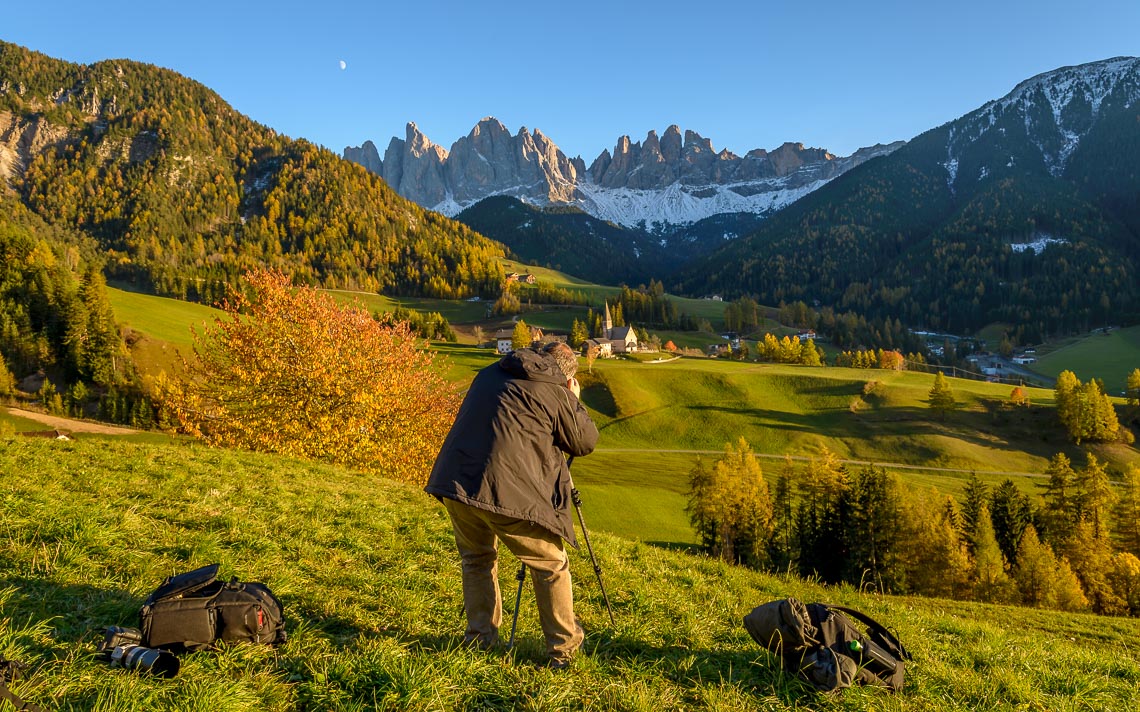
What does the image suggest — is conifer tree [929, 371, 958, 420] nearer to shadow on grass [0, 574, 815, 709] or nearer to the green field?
the green field

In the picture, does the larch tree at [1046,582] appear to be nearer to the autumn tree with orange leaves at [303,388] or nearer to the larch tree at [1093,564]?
the larch tree at [1093,564]

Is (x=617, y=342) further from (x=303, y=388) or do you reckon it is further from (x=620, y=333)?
(x=303, y=388)

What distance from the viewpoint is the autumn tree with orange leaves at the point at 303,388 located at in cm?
2655

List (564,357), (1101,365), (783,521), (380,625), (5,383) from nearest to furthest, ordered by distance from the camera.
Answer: (380,625) → (564,357) → (783,521) → (5,383) → (1101,365)

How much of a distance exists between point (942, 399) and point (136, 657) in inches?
4495

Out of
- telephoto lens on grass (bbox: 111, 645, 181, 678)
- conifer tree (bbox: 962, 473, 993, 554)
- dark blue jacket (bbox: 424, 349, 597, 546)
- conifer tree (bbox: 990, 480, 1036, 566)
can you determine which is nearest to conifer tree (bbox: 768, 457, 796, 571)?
conifer tree (bbox: 962, 473, 993, 554)

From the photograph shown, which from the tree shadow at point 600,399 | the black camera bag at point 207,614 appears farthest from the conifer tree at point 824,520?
the black camera bag at point 207,614

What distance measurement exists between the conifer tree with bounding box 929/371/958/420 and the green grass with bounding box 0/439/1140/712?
10172 cm

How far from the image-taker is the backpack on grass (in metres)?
5.52

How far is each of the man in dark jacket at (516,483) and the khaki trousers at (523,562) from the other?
0.03ft

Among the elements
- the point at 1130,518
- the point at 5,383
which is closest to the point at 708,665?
the point at 1130,518

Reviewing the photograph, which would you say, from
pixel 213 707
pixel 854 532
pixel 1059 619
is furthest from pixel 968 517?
pixel 213 707

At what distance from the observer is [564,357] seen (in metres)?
6.32

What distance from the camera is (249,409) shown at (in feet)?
88.6
